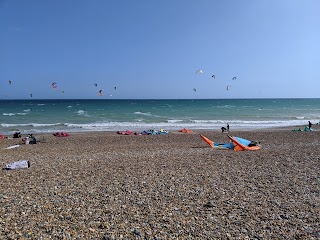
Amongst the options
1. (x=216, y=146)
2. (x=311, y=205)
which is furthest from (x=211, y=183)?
(x=216, y=146)

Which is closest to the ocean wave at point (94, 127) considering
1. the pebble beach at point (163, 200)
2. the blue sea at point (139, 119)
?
the blue sea at point (139, 119)

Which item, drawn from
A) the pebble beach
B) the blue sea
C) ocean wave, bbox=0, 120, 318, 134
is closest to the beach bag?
the pebble beach

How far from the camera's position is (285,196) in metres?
6.69

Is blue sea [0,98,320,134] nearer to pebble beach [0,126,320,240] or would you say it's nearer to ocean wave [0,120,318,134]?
ocean wave [0,120,318,134]

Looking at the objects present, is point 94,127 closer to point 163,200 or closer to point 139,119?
point 139,119

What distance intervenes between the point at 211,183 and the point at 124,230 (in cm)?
331

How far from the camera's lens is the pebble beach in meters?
4.91

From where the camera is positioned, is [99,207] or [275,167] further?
[275,167]

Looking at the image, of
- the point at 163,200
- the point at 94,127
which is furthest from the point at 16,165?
the point at 94,127

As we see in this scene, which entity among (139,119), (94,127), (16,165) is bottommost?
(94,127)

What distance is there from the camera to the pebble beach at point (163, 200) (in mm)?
4906

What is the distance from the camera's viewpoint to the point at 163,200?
20.7ft

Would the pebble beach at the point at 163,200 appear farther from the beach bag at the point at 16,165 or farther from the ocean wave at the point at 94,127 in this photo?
the ocean wave at the point at 94,127

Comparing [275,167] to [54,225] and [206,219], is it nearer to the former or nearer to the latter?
[206,219]
